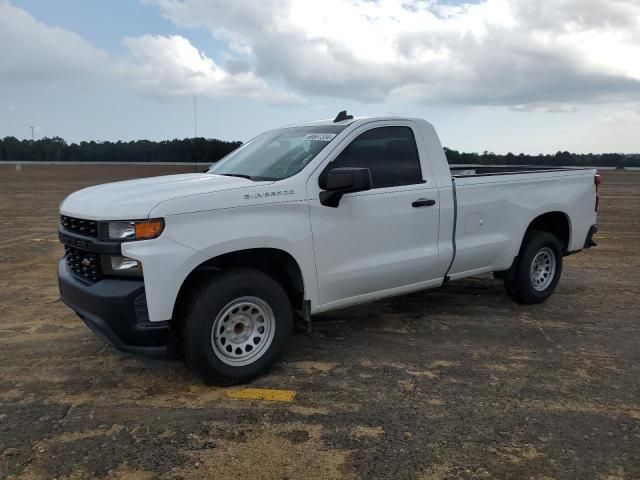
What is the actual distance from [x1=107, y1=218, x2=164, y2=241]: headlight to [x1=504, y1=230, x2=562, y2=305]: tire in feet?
13.3

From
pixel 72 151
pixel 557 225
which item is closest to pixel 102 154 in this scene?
pixel 72 151

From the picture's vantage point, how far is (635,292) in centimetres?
709

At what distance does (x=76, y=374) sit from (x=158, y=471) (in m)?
1.67

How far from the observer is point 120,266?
382cm

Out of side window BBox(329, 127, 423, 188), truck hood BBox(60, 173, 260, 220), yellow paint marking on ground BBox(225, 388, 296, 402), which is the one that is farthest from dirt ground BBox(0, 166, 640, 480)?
side window BBox(329, 127, 423, 188)

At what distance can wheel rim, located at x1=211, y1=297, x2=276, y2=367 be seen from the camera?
4.11 meters

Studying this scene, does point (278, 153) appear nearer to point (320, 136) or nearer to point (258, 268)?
point (320, 136)

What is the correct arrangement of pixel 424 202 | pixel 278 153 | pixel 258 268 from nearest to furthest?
pixel 258 268 → pixel 278 153 → pixel 424 202

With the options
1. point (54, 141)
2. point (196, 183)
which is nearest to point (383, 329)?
point (196, 183)

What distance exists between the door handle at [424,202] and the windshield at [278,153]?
92 cm

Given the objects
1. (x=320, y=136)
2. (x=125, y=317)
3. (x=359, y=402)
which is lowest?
(x=359, y=402)

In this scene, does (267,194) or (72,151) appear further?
(72,151)

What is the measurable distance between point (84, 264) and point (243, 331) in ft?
4.04

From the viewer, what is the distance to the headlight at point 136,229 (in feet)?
12.2
